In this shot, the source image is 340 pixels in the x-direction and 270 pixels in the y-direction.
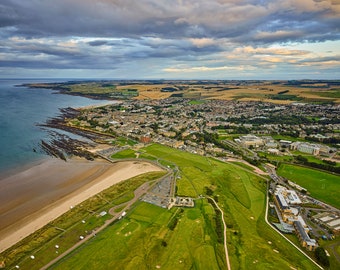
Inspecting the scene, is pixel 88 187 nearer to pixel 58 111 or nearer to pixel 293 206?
pixel 293 206

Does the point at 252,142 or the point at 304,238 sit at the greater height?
the point at 304,238

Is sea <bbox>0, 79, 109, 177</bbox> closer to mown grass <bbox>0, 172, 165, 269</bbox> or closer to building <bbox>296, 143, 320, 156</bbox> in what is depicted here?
mown grass <bbox>0, 172, 165, 269</bbox>

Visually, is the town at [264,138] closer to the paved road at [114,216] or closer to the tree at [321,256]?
the tree at [321,256]

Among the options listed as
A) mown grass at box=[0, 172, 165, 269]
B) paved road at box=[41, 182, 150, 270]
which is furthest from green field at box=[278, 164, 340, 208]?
mown grass at box=[0, 172, 165, 269]

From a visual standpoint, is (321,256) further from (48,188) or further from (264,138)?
(264,138)

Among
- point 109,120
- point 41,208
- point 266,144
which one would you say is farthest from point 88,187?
point 109,120

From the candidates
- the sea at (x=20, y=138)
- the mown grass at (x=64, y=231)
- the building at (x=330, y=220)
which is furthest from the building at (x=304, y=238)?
the sea at (x=20, y=138)

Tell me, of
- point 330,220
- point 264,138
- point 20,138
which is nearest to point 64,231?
point 330,220
